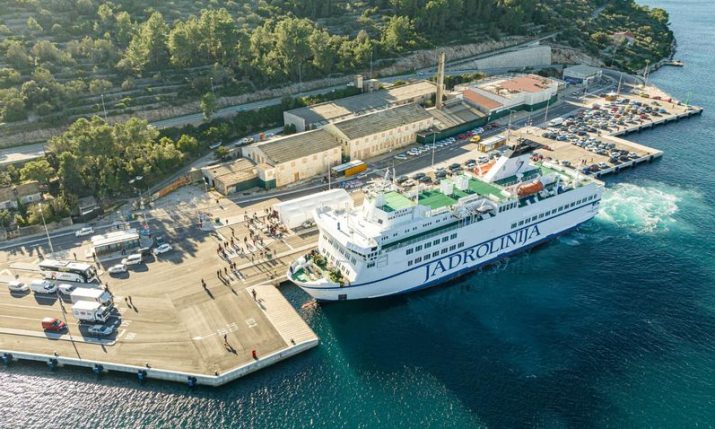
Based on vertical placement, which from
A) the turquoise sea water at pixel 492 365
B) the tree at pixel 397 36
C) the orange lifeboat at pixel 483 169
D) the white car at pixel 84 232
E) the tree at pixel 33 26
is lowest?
the turquoise sea water at pixel 492 365

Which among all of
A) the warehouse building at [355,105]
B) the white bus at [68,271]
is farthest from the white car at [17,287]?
the warehouse building at [355,105]

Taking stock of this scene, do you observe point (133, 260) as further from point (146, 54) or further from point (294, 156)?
point (146, 54)

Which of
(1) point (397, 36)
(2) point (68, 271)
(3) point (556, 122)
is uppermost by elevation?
(1) point (397, 36)

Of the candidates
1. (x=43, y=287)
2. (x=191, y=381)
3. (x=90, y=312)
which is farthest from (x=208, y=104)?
(x=191, y=381)

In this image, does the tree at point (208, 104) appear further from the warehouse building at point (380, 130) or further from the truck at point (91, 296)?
the truck at point (91, 296)

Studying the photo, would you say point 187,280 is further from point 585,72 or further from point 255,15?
point 585,72

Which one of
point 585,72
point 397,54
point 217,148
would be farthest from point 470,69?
point 217,148

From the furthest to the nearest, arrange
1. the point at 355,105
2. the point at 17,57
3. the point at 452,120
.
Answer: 1. the point at 452,120
2. the point at 355,105
3. the point at 17,57
